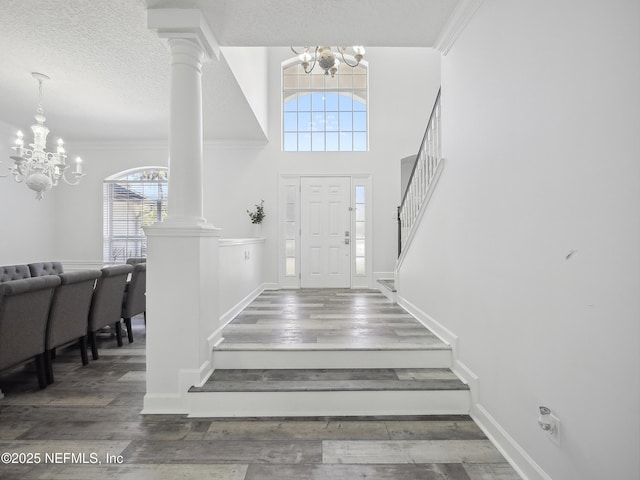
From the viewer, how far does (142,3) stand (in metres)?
2.24

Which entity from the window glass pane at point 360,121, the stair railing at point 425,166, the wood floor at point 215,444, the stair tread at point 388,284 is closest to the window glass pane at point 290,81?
the window glass pane at point 360,121

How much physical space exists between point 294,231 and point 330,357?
352cm

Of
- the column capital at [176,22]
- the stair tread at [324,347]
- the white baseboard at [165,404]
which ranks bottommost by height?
the white baseboard at [165,404]

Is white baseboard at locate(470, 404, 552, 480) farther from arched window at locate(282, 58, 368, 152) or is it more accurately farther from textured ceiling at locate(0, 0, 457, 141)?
arched window at locate(282, 58, 368, 152)

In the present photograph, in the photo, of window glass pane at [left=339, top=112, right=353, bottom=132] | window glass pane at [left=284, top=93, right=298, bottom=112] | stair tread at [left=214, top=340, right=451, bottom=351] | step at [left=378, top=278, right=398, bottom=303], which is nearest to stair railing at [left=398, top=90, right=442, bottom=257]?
step at [left=378, top=278, right=398, bottom=303]

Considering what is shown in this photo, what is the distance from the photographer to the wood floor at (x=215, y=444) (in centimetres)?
160

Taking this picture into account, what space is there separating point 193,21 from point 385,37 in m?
1.47

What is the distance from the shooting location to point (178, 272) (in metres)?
2.18

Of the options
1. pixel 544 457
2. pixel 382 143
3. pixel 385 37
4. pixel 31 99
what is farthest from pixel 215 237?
pixel 382 143

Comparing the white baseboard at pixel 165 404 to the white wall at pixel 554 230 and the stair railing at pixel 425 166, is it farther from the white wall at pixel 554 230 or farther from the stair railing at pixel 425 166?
the stair railing at pixel 425 166

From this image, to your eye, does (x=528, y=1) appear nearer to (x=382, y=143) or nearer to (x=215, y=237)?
(x=215, y=237)

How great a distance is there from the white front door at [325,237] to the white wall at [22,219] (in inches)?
169

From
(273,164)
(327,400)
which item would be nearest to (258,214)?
(273,164)

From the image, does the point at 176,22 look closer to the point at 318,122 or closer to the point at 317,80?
the point at 318,122
